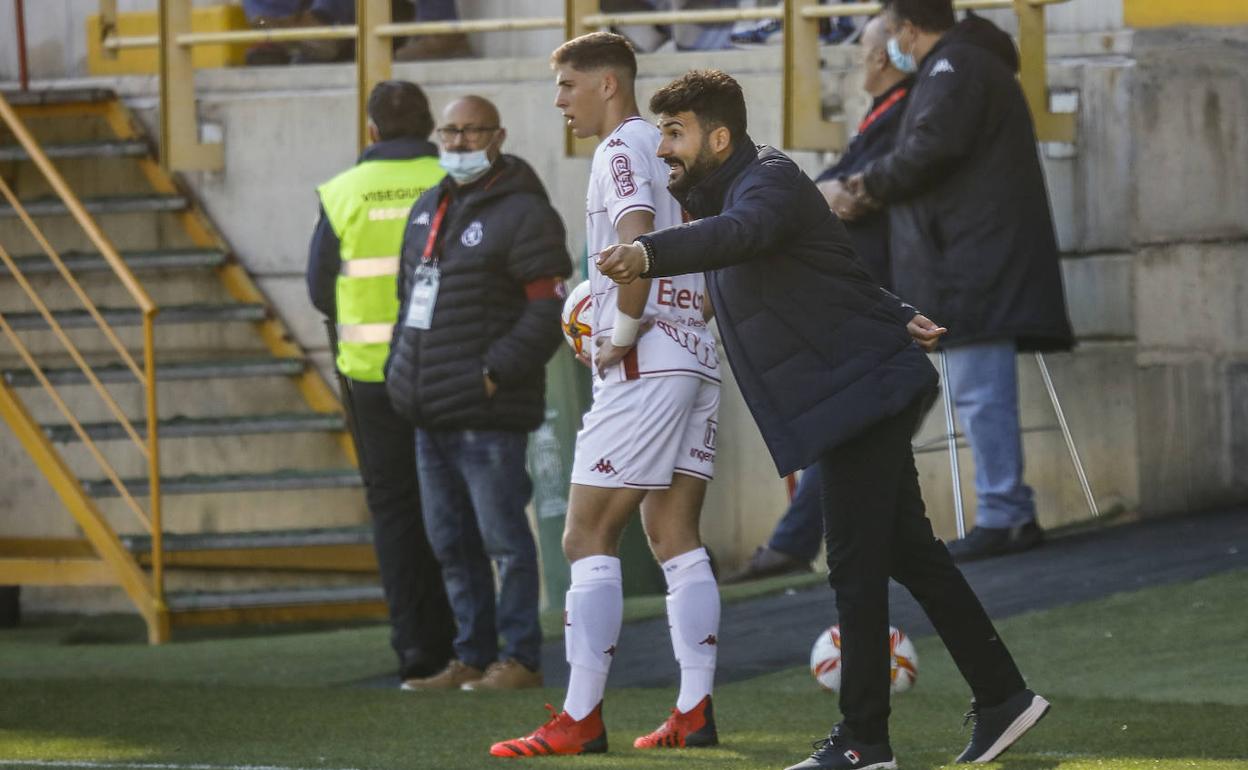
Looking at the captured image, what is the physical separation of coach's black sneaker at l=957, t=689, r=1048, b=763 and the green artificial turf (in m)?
Answer: 0.06

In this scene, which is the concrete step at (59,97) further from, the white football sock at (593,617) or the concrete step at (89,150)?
the white football sock at (593,617)

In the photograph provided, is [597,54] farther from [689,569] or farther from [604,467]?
[689,569]

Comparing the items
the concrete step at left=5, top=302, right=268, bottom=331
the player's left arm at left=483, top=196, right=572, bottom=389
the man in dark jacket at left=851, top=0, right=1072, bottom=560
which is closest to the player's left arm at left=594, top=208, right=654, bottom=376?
the player's left arm at left=483, top=196, right=572, bottom=389

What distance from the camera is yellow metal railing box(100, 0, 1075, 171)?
998 cm

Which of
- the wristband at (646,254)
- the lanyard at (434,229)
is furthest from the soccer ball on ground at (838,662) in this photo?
the wristband at (646,254)

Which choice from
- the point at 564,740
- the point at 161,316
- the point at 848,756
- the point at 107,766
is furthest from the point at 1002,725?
the point at 161,316

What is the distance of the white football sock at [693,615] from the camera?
6023mm

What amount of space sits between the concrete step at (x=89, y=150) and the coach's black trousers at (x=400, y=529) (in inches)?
161

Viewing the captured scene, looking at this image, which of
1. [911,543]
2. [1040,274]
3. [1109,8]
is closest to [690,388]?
[911,543]

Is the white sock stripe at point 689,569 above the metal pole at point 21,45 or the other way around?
the other way around

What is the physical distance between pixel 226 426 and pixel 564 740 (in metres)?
5.42

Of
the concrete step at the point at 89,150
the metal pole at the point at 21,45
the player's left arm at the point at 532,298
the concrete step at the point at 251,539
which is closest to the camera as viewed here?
the player's left arm at the point at 532,298

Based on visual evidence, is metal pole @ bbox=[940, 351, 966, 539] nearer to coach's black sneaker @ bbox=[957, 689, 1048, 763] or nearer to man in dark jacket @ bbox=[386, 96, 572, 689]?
man in dark jacket @ bbox=[386, 96, 572, 689]

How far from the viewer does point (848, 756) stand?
514 cm
